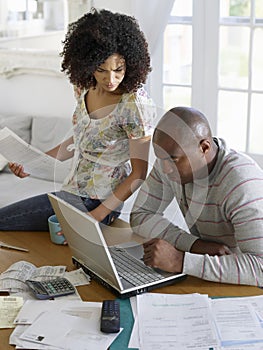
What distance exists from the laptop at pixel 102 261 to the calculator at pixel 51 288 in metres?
0.09

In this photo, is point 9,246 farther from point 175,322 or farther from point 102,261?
point 175,322

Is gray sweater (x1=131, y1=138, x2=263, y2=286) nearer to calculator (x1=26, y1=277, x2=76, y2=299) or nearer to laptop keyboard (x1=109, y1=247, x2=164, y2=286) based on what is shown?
laptop keyboard (x1=109, y1=247, x2=164, y2=286)

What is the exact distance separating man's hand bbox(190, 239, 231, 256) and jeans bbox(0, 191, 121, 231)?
0.44 m

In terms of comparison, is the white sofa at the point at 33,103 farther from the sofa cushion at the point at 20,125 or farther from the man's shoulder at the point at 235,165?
the man's shoulder at the point at 235,165

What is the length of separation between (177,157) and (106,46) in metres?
0.54

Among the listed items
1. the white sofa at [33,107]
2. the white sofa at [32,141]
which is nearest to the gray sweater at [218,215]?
the white sofa at [32,141]

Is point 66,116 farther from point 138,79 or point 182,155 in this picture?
point 182,155

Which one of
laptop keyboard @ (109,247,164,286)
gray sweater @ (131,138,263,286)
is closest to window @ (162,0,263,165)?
gray sweater @ (131,138,263,286)

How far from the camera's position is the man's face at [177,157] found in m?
1.77

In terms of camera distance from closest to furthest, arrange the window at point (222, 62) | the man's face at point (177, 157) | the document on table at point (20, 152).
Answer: the man's face at point (177, 157) < the document on table at point (20, 152) < the window at point (222, 62)

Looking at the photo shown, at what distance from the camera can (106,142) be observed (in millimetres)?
2182

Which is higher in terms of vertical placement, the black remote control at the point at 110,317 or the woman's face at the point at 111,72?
the woman's face at the point at 111,72

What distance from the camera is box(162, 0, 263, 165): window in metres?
3.12

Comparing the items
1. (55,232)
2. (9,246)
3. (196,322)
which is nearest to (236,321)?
(196,322)
